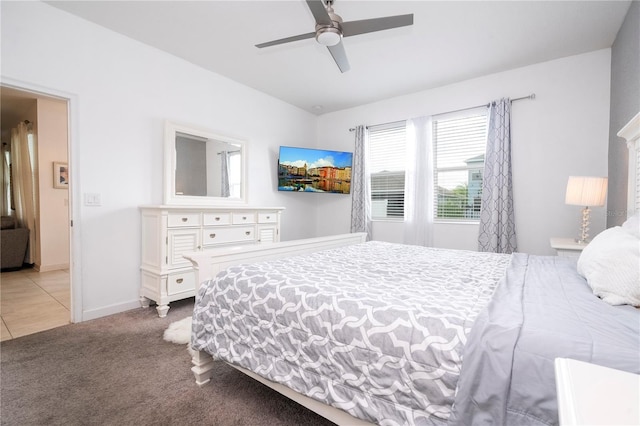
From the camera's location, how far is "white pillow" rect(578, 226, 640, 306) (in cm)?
103

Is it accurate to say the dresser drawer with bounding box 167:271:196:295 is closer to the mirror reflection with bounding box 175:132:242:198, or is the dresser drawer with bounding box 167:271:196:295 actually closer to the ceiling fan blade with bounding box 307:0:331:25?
the mirror reflection with bounding box 175:132:242:198

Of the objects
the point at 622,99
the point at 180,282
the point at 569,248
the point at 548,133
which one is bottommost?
the point at 180,282

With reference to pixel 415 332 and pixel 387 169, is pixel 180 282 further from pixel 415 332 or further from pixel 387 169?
pixel 387 169

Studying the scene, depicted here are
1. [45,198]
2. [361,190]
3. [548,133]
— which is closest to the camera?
[548,133]

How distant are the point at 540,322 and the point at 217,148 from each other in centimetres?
350

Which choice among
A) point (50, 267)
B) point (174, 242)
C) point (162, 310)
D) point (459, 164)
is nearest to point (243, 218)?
point (174, 242)

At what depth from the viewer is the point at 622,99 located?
2492mm

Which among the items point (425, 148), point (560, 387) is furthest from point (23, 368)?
point (425, 148)

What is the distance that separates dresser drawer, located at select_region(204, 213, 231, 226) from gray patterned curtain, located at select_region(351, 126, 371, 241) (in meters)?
2.06

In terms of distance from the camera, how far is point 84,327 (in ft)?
7.86

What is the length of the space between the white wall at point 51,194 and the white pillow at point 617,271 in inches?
239

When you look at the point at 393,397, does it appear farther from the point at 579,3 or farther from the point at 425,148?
the point at 425,148

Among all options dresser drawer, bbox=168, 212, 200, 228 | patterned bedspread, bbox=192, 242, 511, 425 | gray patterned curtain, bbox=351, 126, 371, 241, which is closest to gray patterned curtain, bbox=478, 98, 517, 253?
gray patterned curtain, bbox=351, 126, 371, 241

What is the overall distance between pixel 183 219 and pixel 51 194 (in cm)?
325
